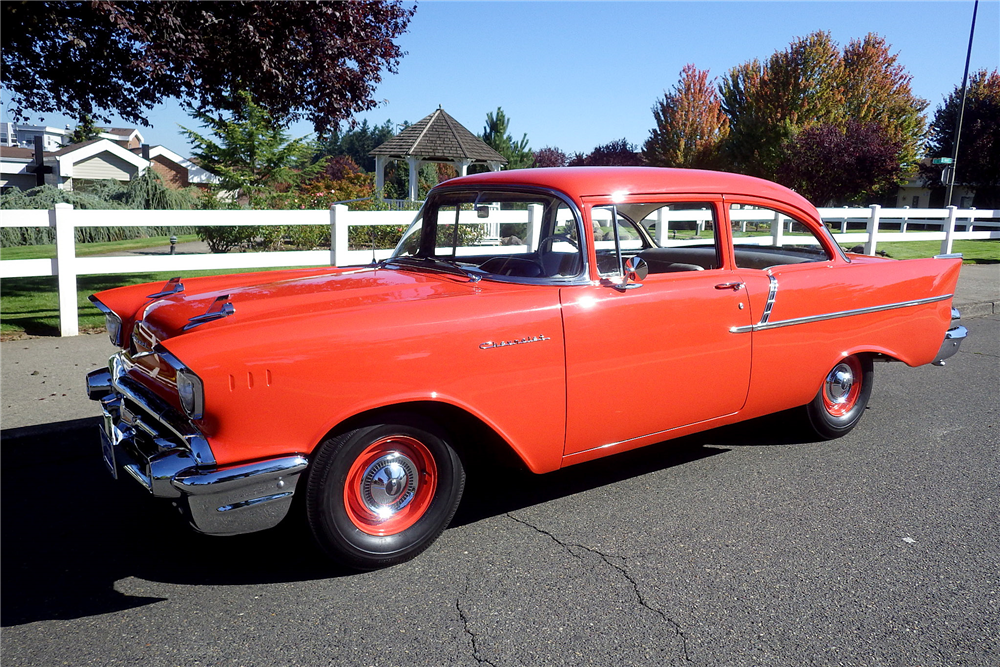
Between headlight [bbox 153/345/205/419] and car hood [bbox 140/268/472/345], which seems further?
car hood [bbox 140/268/472/345]

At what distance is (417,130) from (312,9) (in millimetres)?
15694

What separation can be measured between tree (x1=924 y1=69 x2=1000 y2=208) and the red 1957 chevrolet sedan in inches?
1339

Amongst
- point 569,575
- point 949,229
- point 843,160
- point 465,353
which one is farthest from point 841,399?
point 843,160

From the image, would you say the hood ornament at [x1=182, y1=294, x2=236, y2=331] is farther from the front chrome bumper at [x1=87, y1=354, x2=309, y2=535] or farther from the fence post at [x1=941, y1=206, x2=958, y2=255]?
the fence post at [x1=941, y1=206, x2=958, y2=255]

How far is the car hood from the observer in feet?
9.81

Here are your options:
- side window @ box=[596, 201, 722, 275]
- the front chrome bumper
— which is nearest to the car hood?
the front chrome bumper

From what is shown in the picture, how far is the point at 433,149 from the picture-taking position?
2391cm

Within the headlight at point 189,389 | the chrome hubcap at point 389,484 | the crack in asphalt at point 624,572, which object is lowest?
the crack in asphalt at point 624,572

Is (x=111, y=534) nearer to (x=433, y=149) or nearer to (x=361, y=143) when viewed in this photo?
(x=433, y=149)

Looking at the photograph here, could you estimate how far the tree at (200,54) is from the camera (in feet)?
28.5

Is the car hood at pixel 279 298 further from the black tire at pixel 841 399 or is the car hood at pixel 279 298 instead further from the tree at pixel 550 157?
the tree at pixel 550 157

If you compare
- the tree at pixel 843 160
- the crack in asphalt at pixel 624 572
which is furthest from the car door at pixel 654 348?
the tree at pixel 843 160

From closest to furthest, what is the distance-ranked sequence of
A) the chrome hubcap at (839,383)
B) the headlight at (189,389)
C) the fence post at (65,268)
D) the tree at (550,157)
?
the headlight at (189,389) → the chrome hubcap at (839,383) → the fence post at (65,268) → the tree at (550,157)

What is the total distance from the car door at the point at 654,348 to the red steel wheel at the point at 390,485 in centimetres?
70
